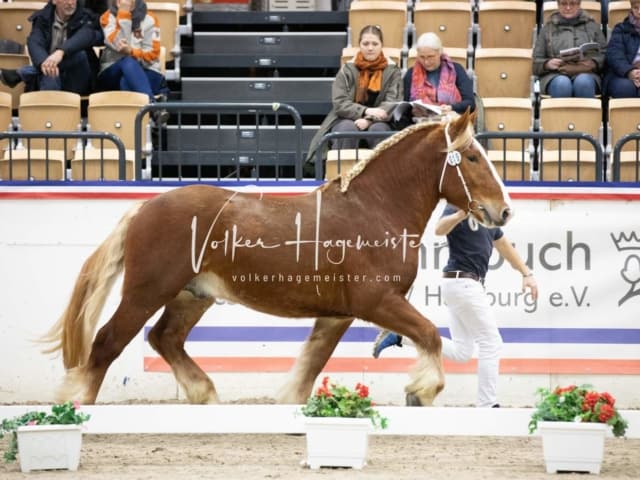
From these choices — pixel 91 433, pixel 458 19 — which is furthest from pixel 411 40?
pixel 91 433

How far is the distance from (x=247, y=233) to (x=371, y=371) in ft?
5.99

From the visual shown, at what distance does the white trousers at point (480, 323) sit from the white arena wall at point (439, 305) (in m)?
0.97

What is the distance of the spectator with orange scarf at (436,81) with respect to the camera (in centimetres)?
1065

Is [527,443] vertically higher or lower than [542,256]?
lower

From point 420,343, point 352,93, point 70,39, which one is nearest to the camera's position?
point 420,343

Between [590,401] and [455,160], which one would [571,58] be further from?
[590,401]

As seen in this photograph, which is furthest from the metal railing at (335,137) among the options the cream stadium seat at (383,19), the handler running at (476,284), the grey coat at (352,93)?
the cream stadium seat at (383,19)

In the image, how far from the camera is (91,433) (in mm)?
8141

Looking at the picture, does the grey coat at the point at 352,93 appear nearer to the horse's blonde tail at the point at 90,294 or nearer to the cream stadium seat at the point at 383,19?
the cream stadium seat at the point at 383,19

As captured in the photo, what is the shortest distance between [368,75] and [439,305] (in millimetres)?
2097

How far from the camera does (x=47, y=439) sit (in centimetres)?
712

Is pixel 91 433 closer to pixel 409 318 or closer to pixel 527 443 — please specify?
pixel 409 318

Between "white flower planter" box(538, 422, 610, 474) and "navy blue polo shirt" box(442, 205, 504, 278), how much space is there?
1.74 m

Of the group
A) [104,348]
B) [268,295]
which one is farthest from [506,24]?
[104,348]
